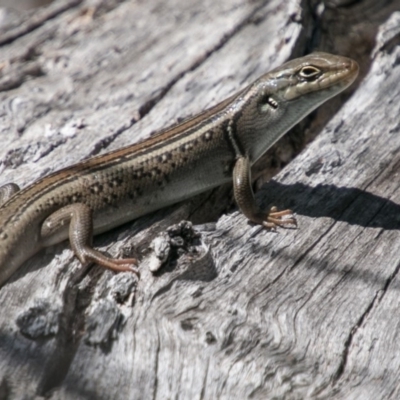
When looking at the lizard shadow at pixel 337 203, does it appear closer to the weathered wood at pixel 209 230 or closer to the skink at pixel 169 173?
the weathered wood at pixel 209 230

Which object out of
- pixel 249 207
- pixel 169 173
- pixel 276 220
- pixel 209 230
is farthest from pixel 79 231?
pixel 276 220

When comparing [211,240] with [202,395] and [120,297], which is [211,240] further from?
[202,395]

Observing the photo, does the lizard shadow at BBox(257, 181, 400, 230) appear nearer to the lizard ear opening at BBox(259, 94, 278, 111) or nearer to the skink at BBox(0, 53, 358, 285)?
the skink at BBox(0, 53, 358, 285)

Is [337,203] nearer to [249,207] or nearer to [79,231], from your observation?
[249,207]

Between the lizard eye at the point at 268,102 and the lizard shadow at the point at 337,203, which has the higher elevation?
the lizard eye at the point at 268,102

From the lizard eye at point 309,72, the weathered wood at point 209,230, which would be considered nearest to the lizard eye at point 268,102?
the lizard eye at point 309,72

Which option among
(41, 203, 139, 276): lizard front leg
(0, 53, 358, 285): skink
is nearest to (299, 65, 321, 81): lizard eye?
(0, 53, 358, 285): skink

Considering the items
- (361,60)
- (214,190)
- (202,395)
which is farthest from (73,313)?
(361,60)
